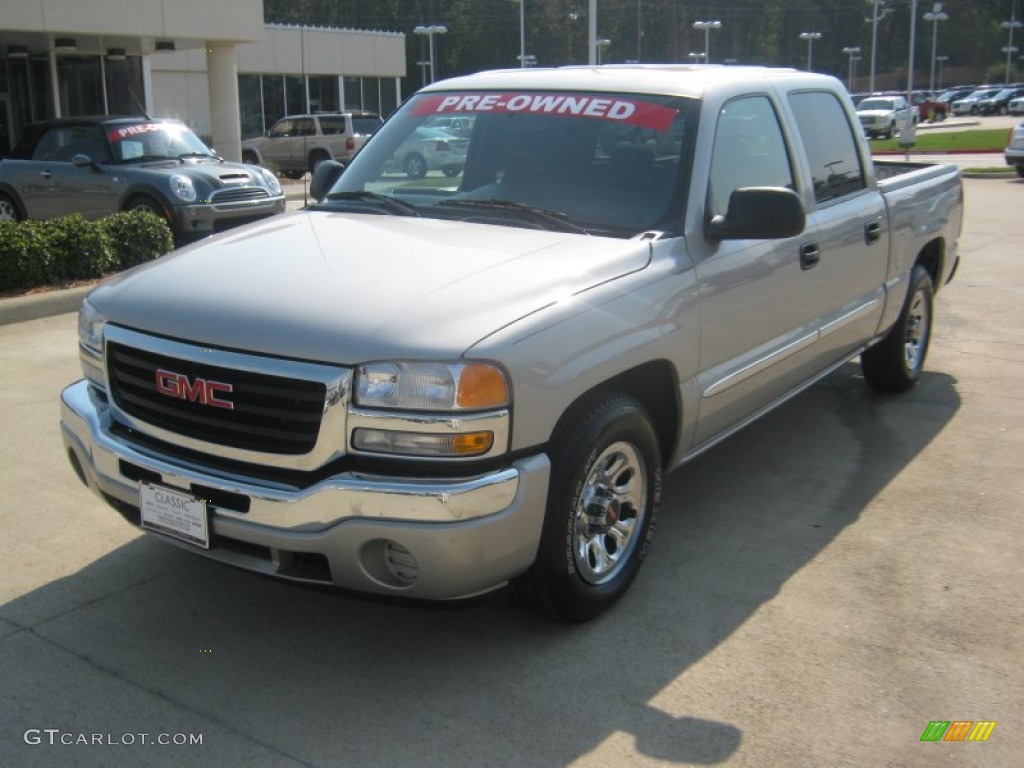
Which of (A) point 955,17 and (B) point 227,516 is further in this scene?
(A) point 955,17

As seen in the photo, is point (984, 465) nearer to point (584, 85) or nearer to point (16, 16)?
point (584, 85)

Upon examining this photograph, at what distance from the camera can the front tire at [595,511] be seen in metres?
3.50

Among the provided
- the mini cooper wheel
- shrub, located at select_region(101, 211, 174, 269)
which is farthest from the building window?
shrub, located at select_region(101, 211, 174, 269)

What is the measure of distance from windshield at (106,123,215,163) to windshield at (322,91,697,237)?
907 cm

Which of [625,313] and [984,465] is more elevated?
[625,313]

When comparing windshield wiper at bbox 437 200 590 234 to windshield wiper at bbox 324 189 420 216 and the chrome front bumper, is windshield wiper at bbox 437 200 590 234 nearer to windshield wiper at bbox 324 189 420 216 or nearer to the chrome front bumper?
windshield wiper at bbox 324 189 420 216

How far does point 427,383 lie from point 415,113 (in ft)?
7.78

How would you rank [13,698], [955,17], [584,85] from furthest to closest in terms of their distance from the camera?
[955,17], [584,85], [13,698]

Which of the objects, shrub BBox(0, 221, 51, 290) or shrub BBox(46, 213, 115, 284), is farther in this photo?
shrub BBox(46, 213, 115, 284)

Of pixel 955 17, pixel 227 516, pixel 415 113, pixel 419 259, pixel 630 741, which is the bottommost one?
pixel 630 741

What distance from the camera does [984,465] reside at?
18.2 ft

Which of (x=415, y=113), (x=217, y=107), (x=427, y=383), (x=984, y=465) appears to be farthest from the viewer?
(x=217, y=107)

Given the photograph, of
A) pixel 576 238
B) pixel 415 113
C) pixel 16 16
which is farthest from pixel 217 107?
pixel 576 238

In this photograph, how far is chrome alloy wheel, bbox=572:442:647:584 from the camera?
3.72 metres
